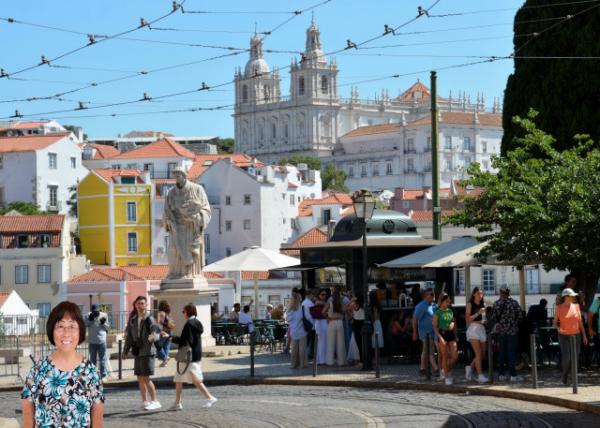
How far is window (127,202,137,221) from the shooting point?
11525 cm

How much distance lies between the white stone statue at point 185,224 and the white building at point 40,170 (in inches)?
4070

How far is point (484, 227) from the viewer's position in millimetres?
24719

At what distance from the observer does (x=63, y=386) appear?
8625 millimetres

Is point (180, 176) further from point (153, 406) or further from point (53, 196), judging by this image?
point (53, 196)

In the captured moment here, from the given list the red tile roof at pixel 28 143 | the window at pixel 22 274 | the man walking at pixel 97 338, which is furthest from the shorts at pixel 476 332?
the red tile roof at pixel 28 143

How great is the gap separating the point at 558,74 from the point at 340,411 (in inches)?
618

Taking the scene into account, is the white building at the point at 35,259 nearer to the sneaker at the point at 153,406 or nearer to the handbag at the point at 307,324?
the handbag at the point at 307,324

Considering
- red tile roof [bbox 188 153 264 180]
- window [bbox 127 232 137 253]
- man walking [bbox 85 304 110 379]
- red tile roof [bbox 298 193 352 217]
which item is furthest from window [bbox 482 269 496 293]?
man walking [bbox 85 304 110 379]

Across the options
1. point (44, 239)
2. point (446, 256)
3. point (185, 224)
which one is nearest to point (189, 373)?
point (446, 256)

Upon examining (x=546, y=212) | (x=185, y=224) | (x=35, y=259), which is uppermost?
(x=35, y=259)

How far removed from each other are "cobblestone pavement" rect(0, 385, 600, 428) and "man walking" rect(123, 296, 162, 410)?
0.95 ft

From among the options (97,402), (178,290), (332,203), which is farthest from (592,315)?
(332,203)

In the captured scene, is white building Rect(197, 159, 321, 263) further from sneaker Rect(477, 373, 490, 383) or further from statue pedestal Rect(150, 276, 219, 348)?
sneaker Rect(477, 373, 490, 383)

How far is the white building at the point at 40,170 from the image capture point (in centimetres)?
13200
